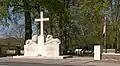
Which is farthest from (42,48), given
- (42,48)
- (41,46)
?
(41,46)

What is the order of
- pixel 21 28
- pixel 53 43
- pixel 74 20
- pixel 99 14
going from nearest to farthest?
pixel 53 43, pixel 99 14, pixel 74 20, pixel 21 28

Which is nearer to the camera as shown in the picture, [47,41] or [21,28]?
[47,41]

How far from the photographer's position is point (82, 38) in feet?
190

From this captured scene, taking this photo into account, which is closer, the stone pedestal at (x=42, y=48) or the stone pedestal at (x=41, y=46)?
the stone pedestal at (x=42, y=48)

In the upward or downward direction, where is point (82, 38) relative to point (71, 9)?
downward

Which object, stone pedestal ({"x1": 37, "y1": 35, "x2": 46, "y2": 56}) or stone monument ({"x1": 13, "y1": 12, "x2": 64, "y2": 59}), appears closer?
stone monument ({"x1": 13, "y1": 12, "x2": 64, "y2": 59})

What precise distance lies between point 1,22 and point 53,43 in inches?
503

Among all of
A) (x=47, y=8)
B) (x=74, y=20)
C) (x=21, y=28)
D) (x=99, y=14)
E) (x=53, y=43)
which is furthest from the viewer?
(x=21, y=28)

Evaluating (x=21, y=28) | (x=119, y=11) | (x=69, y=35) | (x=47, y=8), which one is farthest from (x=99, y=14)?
(x=21, y=28)

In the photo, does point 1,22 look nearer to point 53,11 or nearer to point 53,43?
point 53,11

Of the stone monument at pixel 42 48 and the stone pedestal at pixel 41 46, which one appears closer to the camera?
the stone monument at pixel 42 48

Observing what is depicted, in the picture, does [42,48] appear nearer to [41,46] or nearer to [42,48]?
[42,48]

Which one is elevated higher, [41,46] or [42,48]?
[41,46]

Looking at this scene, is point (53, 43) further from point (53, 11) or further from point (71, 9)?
point (71, 9)
